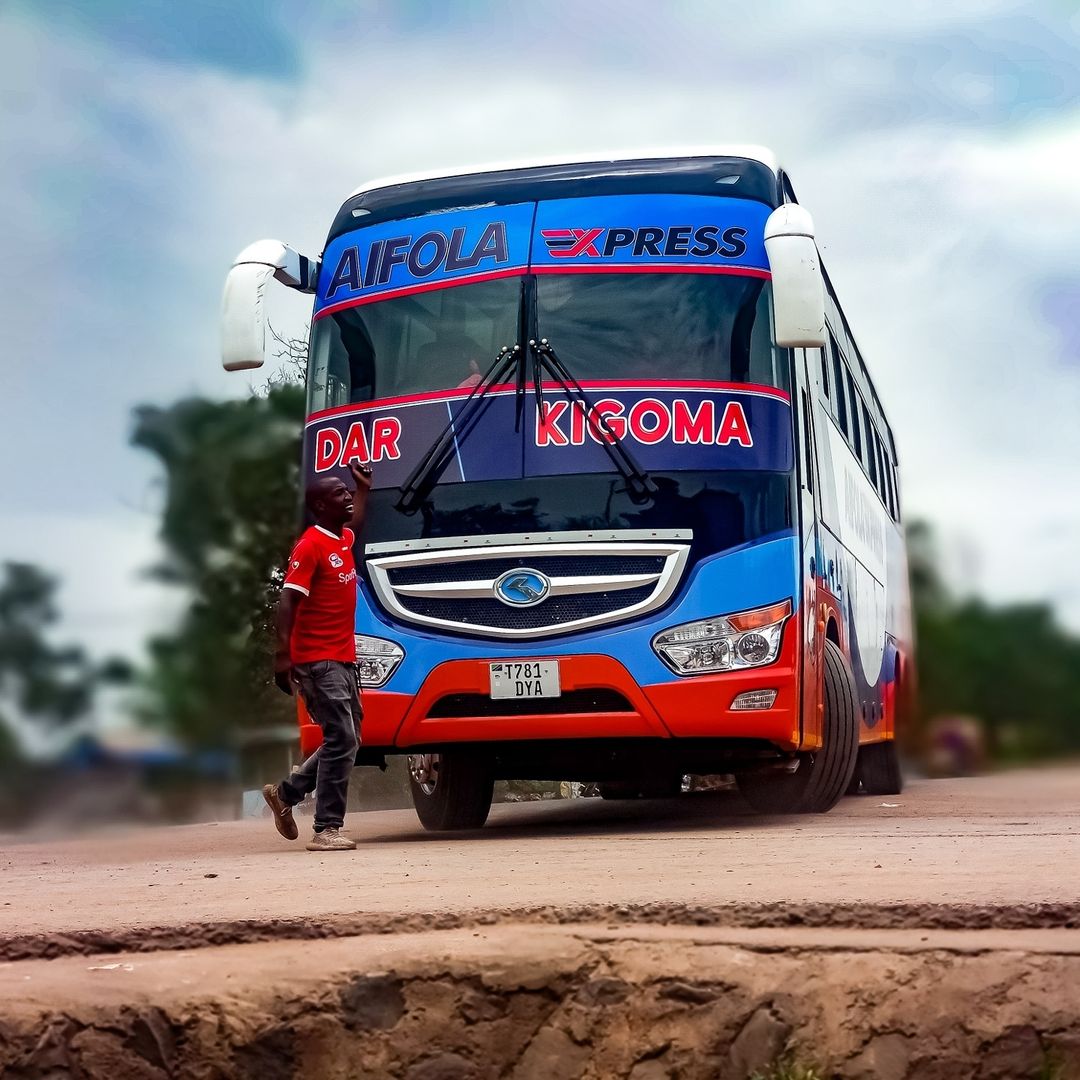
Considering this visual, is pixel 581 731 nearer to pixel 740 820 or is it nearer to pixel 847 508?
pixel 740 820

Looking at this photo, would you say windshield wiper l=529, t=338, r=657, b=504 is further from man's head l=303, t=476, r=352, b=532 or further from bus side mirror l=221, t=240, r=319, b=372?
bus side mirror l=221, t=240, r=319, b=372

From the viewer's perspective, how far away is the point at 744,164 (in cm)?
923

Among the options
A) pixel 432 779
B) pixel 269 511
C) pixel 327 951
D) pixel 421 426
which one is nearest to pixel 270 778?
pixel 269 511

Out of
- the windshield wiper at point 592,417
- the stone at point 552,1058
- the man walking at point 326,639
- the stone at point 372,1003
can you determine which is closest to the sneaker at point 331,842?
the man walking at point 326,639

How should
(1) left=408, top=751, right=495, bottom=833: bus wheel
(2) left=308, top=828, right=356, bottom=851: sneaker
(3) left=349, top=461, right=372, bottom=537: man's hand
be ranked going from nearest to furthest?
(2) left=308, top=828, right=356, bottom=851: sneaker, (3) left=349, top=461, right=372, bottom=537: man's hand, (1) left=408, top=751, right=495, bottom=833: bus wheel

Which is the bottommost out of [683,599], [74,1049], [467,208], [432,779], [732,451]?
[74,1049]

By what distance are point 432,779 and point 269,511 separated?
24.2ft

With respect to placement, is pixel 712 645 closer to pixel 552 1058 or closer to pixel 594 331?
pixel 594 331

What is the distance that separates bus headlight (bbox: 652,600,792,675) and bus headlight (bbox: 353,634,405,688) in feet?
4.27

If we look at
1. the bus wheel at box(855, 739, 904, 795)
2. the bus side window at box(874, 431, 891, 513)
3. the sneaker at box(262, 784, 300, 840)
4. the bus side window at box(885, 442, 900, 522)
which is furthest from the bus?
the bus side window at box(885, 442, 900, 522)

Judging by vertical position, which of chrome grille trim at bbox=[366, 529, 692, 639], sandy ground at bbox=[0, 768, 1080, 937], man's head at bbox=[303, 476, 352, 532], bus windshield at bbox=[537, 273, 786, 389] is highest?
A: bus windshield at bbox=[537, 273, 786, 389]

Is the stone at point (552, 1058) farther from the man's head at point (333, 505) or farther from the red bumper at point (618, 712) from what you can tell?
the man's head at point (333, 505)

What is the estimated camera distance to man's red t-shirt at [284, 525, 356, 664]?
27.0ft

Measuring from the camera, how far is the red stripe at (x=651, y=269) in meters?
8.92
